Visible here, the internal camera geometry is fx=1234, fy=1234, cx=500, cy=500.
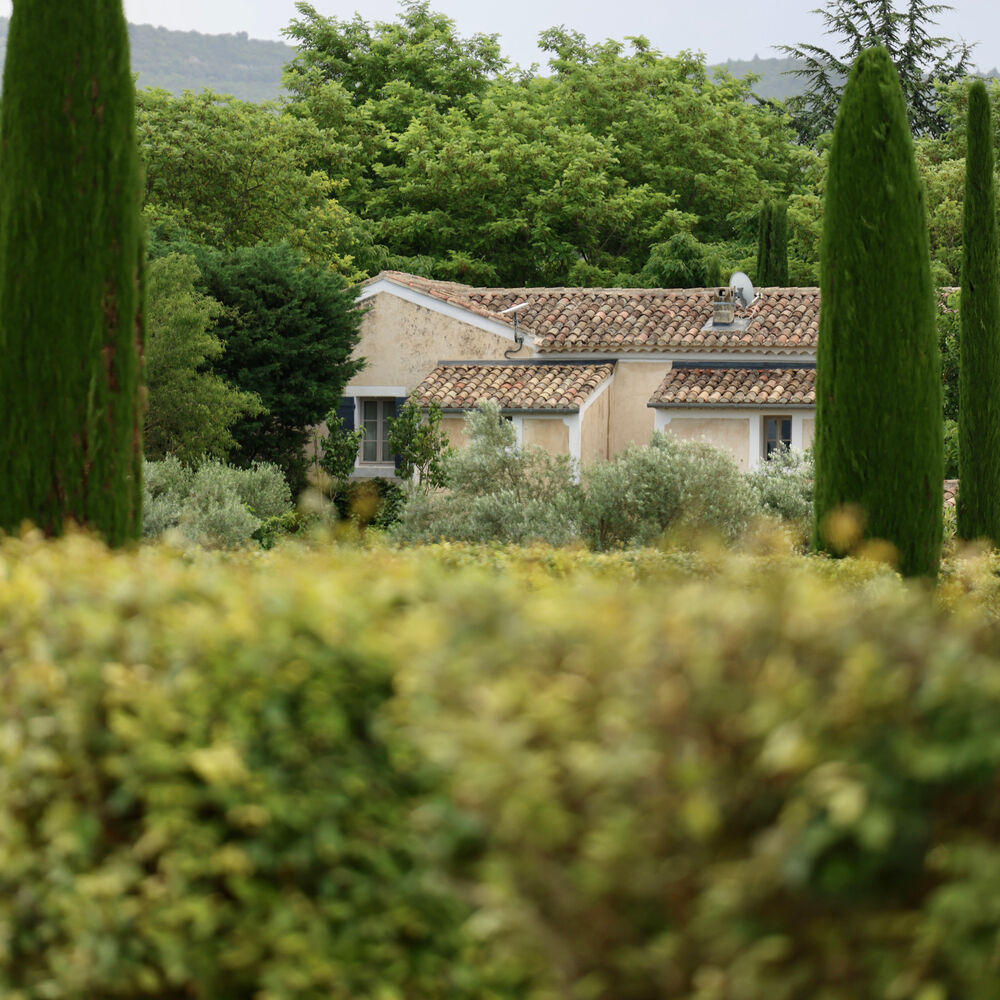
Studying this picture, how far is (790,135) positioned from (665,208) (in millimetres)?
9164

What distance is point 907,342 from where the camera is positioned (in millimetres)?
11984

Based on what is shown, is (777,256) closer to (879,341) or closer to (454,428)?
(454,428)

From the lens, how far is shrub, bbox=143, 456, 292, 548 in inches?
680

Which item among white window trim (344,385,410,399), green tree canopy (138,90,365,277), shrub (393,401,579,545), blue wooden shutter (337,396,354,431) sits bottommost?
shrub (393,401,579,545)

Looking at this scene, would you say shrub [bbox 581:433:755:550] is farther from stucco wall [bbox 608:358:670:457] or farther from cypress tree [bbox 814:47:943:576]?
stucco wall [bbox 608:358:670:457]

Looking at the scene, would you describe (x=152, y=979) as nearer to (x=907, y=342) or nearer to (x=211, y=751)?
(x=211, y=751)

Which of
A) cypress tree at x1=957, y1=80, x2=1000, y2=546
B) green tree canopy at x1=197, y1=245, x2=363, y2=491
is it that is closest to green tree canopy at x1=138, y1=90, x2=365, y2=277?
green tree canopy at x1=197, y1=245, x2=363, y2=491

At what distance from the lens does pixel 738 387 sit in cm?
2750

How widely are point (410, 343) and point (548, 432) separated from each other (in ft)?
14.6

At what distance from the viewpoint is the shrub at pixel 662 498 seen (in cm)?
1549

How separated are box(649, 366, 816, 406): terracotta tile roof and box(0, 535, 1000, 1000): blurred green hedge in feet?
78.1

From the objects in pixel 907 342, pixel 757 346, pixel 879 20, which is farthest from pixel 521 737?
pixel 879 20

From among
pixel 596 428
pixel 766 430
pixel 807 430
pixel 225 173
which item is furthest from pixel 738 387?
pixel 225 173

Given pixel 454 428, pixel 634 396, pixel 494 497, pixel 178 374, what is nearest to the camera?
pixel 494 497
